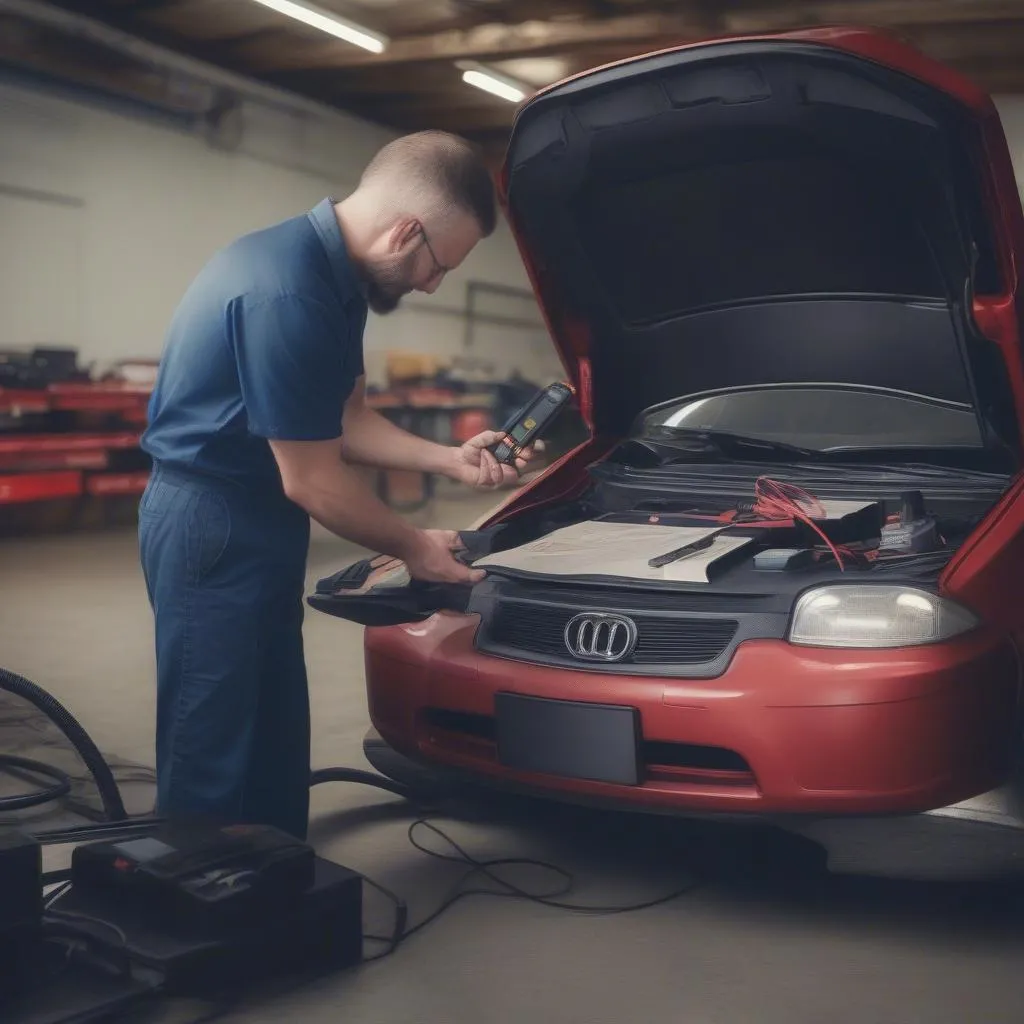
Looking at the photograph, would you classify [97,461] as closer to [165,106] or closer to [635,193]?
[165,106]

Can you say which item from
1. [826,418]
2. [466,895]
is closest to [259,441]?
[466,895]

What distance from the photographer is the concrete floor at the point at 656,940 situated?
2023mm

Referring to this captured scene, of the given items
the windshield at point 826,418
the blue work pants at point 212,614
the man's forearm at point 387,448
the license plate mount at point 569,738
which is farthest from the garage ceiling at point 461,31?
the license plate mount at point 569,738

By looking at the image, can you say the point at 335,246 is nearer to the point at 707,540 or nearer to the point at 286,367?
the point at 286,367

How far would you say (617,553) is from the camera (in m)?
2.48

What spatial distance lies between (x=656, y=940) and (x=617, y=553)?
0.70m

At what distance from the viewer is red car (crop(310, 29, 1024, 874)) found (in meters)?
2.19

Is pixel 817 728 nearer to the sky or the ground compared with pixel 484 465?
nearer to the ground

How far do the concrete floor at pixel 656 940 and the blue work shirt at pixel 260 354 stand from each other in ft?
2.85

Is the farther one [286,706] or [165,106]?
[165,106]

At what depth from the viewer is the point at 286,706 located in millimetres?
2527

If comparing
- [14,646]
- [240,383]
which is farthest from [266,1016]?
[14,646]

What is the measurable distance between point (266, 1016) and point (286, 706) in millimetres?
667

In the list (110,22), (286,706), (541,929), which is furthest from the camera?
(110,22)
